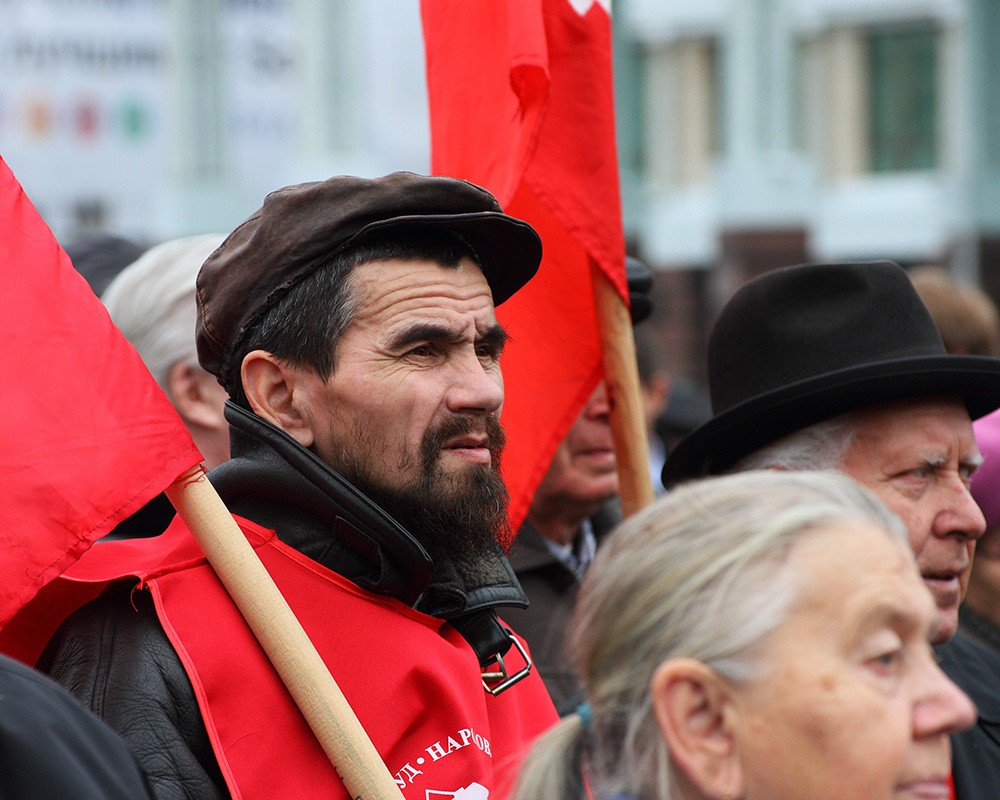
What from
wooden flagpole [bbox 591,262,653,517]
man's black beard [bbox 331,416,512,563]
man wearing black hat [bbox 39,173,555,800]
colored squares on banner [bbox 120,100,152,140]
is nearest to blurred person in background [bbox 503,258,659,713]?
wooden flagpole [bbox 591,262,653,517]

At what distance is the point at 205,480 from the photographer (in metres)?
2.12

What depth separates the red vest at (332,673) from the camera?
1.97 m

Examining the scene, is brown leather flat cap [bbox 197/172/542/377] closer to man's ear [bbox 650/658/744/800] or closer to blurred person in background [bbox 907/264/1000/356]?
man's ear [bbox 650/658/744/800]

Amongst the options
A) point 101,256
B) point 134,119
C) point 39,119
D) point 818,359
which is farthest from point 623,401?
point 134,119

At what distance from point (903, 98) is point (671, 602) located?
1462cm

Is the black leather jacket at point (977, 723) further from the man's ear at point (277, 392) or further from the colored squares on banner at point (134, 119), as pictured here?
the colored squares on banner at point (134, 119)

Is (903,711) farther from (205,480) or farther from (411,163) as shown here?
(411,163)

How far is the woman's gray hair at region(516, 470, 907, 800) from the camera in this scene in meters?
1.48

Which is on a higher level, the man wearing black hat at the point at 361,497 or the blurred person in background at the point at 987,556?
the man wearing black hat at the point at 361,497

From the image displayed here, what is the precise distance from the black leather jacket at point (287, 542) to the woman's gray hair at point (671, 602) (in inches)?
20.6

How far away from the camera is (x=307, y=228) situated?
2189mm

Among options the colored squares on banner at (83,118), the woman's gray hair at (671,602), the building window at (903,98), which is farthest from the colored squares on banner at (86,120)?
the building window at (903,98)

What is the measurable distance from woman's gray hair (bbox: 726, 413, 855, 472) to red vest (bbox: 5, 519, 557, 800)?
75 cm

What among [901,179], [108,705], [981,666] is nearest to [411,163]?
[981,666]
